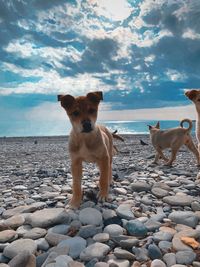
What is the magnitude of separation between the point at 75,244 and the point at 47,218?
993 millimetres

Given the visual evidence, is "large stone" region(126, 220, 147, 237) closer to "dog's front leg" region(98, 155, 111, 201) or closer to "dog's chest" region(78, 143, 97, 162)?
"dog's front leg" region(98, 155, 111, 201)

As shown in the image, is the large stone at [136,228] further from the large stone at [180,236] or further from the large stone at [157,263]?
the large stone at [157,263]

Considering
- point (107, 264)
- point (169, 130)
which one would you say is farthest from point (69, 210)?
point (169, 130)

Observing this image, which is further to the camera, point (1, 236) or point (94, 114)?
point (94, 114)

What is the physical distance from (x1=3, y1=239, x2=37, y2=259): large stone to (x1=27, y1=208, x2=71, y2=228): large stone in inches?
24.8

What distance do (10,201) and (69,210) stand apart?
1665 mm

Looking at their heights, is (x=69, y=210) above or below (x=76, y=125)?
below

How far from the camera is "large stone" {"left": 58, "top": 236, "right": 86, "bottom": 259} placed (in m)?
4.51

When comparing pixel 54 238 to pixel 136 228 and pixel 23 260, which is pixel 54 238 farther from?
pixel 136 228

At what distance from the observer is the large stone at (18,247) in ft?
14.9

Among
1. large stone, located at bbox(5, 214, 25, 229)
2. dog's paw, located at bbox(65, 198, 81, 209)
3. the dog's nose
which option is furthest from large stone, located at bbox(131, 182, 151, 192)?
large stone, located at bbox(5, 214, 25, 229)

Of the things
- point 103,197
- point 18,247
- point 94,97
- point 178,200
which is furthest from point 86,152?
point 18,247

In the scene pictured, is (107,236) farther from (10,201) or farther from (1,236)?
(10,201)

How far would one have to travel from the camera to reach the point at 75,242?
4.73 metres
